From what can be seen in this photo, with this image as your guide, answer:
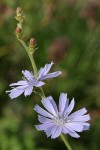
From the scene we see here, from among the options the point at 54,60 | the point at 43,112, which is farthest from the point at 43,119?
the point at 54,60

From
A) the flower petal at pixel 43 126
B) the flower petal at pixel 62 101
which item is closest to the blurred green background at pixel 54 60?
the flower petal at pixel 62 101

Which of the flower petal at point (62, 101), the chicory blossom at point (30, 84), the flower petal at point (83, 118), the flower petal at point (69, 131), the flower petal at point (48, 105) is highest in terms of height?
the chicory blossom at point (30, 84)

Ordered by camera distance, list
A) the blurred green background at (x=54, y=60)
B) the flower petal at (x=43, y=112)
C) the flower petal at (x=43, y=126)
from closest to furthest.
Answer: the flower petal at (x=43, y=126)
the flower petal at (x=43, y=112)
the blurred green background at (x=54, y=60)

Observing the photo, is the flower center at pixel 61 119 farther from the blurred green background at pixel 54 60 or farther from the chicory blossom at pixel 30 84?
the blurred green background at pixel 54 60

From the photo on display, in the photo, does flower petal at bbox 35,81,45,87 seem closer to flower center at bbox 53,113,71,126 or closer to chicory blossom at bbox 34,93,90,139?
chicory blossom at bbox 34,93,90,139

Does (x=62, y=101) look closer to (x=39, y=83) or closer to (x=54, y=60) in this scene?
(x=39, y=83)

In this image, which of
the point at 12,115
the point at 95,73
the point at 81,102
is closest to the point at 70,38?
the point at 95,73

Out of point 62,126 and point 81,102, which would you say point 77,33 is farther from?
point 62,126
